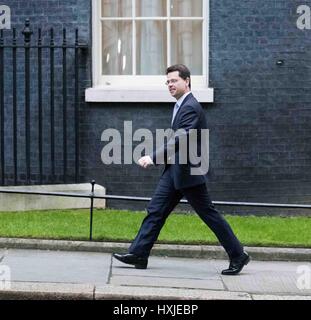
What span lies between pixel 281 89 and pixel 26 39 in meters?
3.70

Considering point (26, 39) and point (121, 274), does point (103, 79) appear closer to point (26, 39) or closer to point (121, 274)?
point (26, 39)

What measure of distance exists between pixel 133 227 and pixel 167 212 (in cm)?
188

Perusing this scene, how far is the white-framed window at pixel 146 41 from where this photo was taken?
35.1 feet

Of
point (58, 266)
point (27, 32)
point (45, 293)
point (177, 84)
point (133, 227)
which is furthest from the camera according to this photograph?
point (27, 32)

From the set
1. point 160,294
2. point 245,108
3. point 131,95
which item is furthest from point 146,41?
point 160,294

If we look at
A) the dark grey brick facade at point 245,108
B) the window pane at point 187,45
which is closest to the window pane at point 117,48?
the dark grey brick facade at point 245,108

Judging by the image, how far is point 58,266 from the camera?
24.8 ft

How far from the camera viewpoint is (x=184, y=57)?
1085 cm

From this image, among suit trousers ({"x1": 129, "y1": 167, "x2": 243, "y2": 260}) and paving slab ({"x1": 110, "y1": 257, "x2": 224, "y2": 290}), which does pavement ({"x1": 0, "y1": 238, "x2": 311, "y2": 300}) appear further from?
suit trousers ({"x1": 129, "y1": 167, "x2": 243, "y2": 260})

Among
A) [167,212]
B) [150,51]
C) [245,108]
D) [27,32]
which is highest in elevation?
[27,32]

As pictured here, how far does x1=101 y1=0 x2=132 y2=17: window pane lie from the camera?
35.3 ft

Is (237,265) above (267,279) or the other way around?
above

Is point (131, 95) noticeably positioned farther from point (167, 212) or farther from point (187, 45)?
point (167, 212)

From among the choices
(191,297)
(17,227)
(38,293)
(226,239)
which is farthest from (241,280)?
(17,227)
